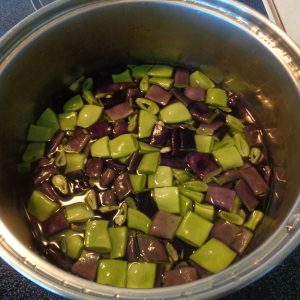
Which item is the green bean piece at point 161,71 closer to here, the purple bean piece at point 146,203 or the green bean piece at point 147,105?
the green bean piece at point 147,105

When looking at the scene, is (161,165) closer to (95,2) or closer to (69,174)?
(69,174)

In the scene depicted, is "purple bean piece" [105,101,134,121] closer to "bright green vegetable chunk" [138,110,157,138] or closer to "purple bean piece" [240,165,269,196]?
"bright green vegetable chunk" [138,110,157,138]

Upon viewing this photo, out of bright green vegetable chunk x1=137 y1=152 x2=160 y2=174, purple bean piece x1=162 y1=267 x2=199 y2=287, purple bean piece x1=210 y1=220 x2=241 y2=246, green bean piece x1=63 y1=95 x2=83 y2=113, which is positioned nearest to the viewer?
purple bean piece x1=162 y1=267 x2=199 y2=287

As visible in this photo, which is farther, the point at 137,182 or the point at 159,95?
the point at 159,95

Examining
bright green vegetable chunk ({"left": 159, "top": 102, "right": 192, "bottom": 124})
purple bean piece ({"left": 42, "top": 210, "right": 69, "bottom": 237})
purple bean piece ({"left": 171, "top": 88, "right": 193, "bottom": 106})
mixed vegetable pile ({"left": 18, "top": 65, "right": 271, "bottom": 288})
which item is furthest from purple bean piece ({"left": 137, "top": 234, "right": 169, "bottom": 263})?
purple bean piece ({"left": 171, "top": 88, "right": 193, "bottom": 106})

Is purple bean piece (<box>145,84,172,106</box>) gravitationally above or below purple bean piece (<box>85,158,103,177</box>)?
above

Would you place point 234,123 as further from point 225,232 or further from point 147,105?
point 225,232

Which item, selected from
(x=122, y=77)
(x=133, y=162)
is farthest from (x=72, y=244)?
(x=122, y=77)
